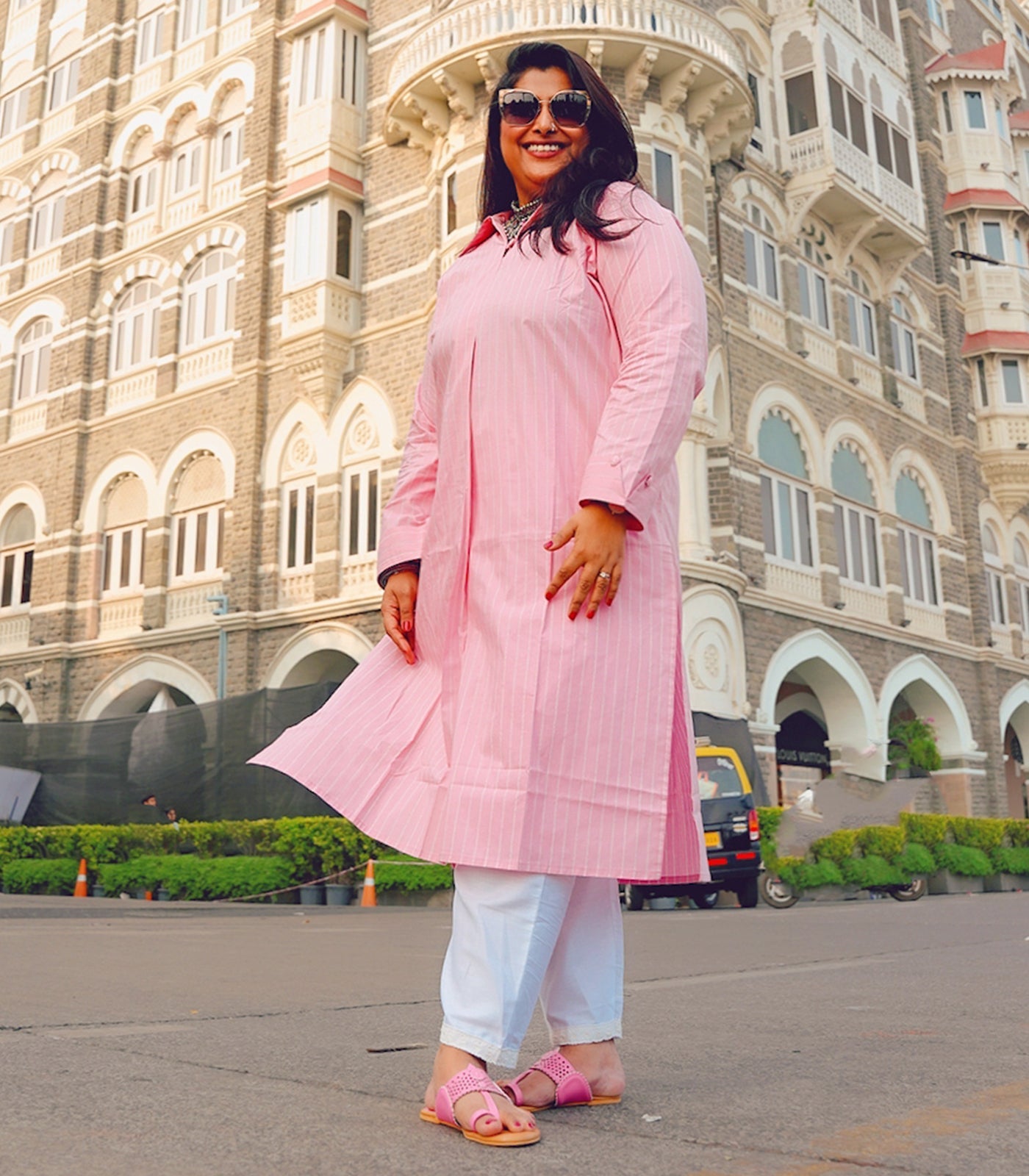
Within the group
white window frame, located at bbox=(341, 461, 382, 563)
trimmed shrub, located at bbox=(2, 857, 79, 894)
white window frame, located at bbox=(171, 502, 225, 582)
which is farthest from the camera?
white window frame, located at bbox=(171, 502, 225, 582)

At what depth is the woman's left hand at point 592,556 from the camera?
2379 millimetres

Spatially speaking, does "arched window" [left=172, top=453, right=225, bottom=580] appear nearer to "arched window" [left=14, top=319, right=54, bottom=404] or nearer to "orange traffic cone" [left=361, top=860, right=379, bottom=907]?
"arched window" [left=14, top=319, right=54, bottom=404]

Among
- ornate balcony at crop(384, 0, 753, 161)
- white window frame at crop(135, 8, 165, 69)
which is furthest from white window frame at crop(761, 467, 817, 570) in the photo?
white window frame at crop(135, 8, 165, 69)

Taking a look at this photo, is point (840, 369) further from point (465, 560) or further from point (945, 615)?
point (465, 560)

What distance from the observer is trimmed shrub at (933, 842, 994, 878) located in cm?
1659

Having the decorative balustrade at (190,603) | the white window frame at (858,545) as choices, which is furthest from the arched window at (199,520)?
the white window frame at (858,545)

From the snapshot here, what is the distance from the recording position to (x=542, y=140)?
2865 millimetres

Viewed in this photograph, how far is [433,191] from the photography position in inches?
770

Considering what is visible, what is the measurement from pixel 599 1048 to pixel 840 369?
21750 mm

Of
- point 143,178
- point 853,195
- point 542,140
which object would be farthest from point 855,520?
point 542,140

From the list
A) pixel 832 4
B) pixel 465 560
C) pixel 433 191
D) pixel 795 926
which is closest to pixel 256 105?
pixel 433 191

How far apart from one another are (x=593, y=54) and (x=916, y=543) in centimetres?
1150

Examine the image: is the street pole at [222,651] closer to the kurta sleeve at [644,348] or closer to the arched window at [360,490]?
the arched window at [360,490]

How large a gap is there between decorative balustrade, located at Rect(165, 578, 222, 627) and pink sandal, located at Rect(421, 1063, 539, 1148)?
62.6ft
